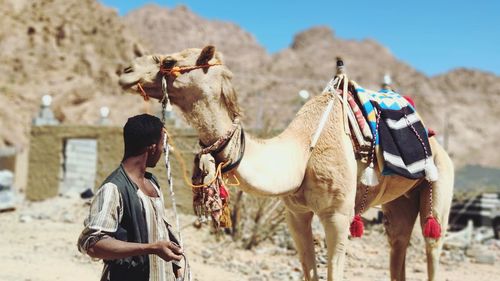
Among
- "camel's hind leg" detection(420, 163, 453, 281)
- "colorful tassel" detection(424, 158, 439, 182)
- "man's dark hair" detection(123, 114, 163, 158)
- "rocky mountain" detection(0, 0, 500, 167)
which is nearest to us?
"man's dark hair" detection(123, 114, 163, 158)

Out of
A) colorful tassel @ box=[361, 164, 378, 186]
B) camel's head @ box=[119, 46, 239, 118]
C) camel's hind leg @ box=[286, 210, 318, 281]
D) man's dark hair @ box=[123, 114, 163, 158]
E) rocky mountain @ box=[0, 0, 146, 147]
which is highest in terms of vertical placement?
rocky mountain @ box=[0, 0, 146, 147]

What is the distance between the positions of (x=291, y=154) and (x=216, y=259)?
15.9 feet

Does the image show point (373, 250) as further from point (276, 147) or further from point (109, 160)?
Result: point (109, 160)

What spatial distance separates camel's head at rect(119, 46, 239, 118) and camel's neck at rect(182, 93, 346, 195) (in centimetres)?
11

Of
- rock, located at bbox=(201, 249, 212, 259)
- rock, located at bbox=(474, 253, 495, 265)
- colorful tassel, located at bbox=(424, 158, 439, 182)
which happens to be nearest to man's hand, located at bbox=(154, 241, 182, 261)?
colorful tassel, located at bbox=(424, 158, 439, 182)

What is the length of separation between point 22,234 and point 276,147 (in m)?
7.62

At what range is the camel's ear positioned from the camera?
13.6 feet

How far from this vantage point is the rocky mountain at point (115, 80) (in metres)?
32.6

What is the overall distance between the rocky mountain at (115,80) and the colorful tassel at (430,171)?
541 cm

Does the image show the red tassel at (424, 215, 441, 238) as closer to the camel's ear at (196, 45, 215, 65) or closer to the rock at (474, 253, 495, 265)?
the camel's ear at (196, 45, 215, 65)

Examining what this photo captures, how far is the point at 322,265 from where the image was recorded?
768cm

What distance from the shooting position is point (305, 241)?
194 inches

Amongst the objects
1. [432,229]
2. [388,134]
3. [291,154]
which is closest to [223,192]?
[291,154]

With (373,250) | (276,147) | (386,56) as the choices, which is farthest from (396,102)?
(386,56)
